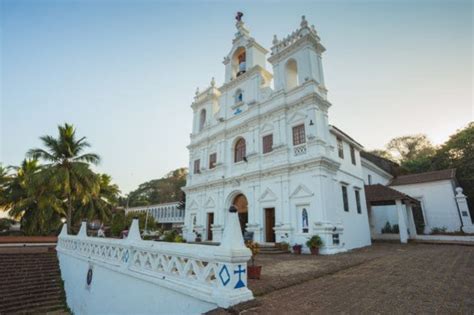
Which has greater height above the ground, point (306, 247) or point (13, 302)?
point (306, 247)

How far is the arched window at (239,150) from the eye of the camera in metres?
18.1

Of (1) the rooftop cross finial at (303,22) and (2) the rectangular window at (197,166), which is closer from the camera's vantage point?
(1) the rooftop cross finial at (303,22)

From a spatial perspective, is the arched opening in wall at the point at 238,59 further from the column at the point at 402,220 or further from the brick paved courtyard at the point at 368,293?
the brick paved courtyard at the point at 368,293

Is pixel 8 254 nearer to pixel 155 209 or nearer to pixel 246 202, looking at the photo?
pixel 246 202

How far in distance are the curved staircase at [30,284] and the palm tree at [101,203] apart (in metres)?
9.78

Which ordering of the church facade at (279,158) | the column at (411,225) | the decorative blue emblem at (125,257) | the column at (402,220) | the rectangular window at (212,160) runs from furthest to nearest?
the rectangular window at (212,160) → the column at (411,225) → the column at (402,220) → the church facade at (279,158) → the decorative blue emblem at (125,257)

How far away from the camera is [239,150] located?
18500mm

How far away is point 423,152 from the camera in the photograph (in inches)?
1416

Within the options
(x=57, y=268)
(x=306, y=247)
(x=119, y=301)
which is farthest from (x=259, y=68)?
(x=57, y=268)

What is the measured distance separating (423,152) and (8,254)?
47.9 meters

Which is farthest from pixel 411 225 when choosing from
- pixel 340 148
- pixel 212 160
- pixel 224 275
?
pixel 224 275

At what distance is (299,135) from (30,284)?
1579 centimetres

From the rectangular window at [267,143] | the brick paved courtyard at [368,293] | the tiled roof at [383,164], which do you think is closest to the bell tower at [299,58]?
the rectangular window at [267,143]

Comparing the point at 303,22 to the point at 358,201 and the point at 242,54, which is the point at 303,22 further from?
the point at 358,201
